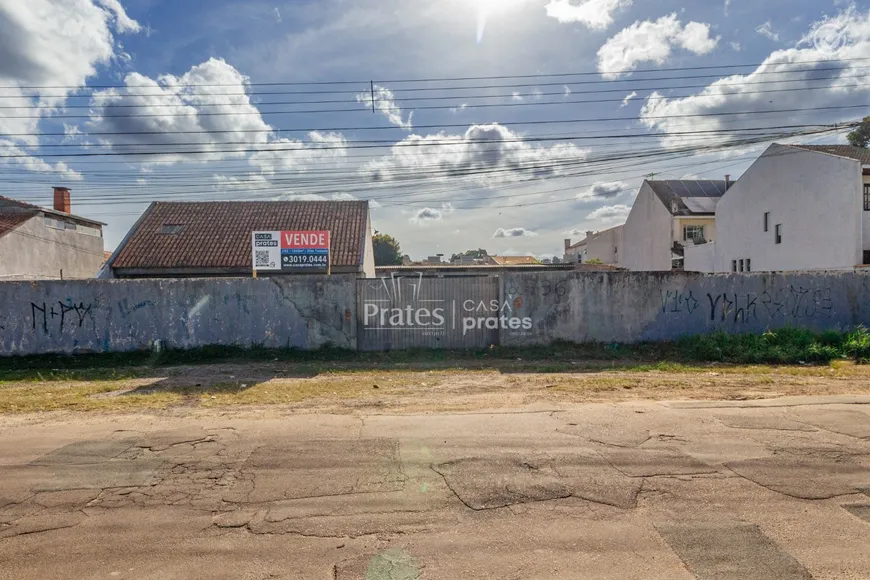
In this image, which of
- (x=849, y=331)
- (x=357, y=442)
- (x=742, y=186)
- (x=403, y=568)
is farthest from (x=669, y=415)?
(x=742, y=186)

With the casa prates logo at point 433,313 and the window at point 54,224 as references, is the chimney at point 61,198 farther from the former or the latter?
the casa prates logo at point 433,313

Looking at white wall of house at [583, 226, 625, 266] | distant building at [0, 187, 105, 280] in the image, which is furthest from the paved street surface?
white wall of house at [583, 226, 625, 266]

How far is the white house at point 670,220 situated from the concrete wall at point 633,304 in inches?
916

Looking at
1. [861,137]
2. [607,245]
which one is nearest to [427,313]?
[861,137]

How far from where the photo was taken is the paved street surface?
3.19 metres

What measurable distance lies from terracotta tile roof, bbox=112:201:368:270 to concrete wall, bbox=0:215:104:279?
478cm

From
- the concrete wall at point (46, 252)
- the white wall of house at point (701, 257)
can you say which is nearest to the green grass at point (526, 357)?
the concrete wall at point (46, 252)

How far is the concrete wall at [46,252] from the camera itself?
20.8m

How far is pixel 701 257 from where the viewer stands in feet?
104

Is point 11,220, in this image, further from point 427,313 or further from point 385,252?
point 385,252

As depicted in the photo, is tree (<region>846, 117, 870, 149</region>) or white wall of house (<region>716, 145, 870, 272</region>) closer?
white wall of house (<region>716, 145, 870, 272</region>)

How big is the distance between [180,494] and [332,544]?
1.70 meters

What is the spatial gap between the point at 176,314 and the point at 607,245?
146ft

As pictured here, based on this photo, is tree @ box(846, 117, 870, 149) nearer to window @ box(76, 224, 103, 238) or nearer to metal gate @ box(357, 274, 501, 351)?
metal gate @ box(357, 274, 501, 351)
